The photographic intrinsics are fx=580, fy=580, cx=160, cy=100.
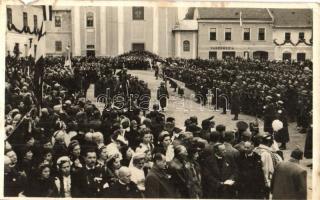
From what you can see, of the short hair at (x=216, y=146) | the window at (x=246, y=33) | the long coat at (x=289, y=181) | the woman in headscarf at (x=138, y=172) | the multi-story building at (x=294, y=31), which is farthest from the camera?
the window at (x=246, y=33)

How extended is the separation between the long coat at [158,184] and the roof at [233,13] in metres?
1.04

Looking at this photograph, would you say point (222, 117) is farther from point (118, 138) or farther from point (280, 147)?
point (118, 138)

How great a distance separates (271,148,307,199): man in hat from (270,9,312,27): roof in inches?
32.6

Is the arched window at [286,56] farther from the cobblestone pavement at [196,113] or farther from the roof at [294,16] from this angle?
the cobblestone pavement at [196,113]

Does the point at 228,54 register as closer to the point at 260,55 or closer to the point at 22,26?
the point at 260,55

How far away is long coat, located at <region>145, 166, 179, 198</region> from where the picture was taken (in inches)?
141

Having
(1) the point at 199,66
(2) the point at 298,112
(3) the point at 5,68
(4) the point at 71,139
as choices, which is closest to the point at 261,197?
(2) the point at 298,112

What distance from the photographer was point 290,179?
11.5 feet

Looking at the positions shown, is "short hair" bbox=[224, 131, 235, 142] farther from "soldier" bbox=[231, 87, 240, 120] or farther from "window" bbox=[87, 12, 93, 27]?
"window" bbox=[87, 12, 93, 27]

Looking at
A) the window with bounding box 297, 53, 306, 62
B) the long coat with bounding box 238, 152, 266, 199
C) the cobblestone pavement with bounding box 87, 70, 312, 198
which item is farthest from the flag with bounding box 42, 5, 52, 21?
the window with bounding box 297, 53, 306, 62

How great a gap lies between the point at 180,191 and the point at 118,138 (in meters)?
0.52

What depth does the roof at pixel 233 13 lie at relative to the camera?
375 cm

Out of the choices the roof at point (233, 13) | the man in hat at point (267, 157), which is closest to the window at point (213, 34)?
the roof at point (233, 13)

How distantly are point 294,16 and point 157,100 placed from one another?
1.04 m
